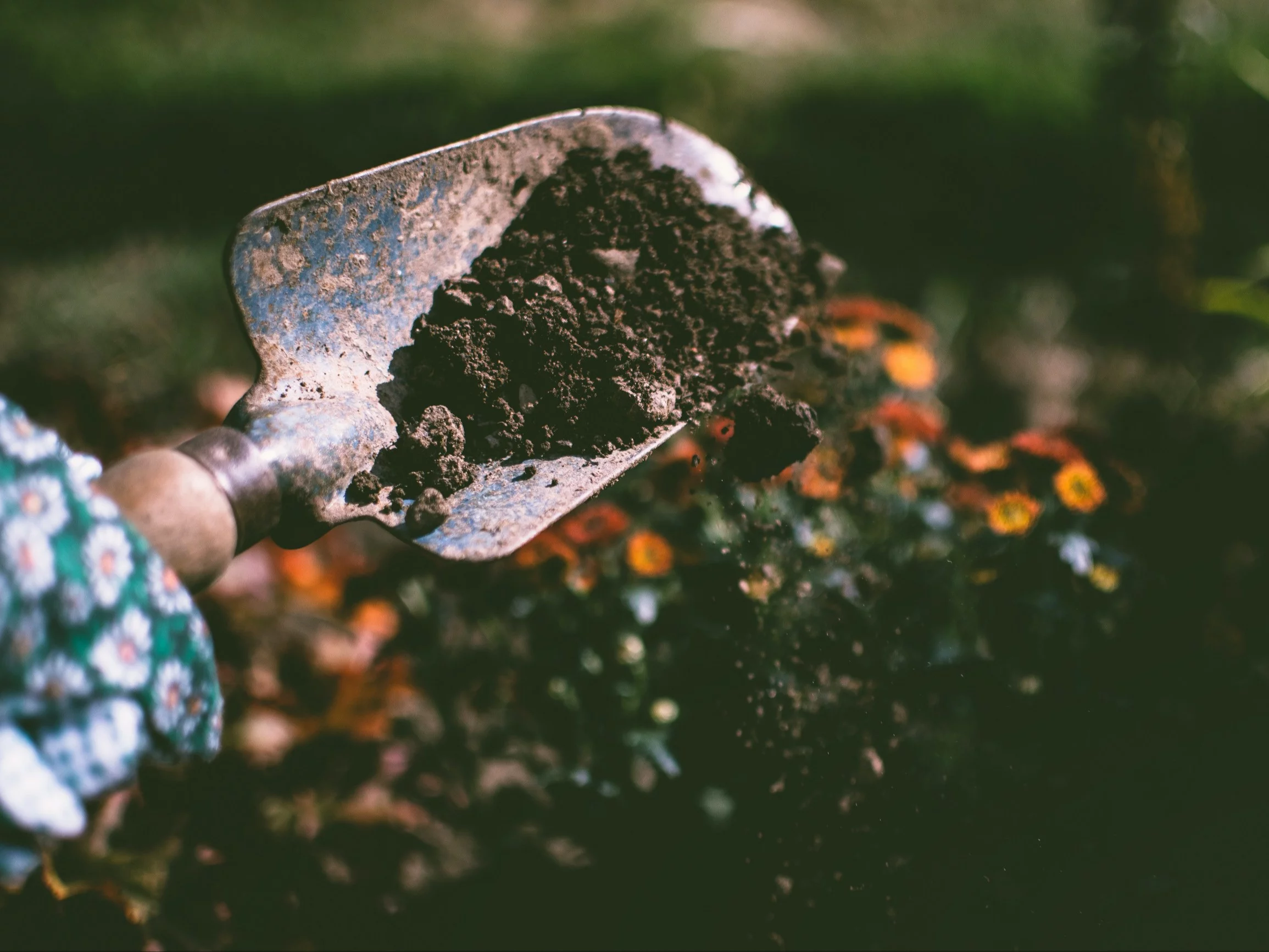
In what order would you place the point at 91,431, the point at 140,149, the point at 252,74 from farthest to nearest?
1. the point at 252,74
2. the point at 140,149
3. the point at 91,431

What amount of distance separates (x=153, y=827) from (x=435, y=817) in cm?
39

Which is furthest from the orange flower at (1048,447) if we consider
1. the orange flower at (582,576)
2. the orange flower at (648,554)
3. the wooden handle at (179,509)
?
the wooden handle at (179,509)

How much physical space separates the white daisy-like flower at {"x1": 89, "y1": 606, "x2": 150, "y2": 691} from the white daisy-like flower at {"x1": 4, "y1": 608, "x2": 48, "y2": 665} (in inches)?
1.5

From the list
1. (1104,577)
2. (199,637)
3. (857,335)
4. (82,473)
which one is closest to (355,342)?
(82,473)

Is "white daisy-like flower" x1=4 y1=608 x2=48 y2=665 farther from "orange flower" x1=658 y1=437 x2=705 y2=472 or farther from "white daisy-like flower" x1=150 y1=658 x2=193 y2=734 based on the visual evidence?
"orange flower" x1=658 y1=437 x2=705 y2=472

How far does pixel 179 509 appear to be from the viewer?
76 cm

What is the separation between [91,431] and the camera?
1700 mm

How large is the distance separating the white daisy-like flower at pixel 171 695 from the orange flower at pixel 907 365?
1.05m

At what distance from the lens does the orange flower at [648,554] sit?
47.8 inches

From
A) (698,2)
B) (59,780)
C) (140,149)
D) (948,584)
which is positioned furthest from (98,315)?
(698,2)

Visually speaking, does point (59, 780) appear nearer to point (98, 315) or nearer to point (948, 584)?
point (948, 584)

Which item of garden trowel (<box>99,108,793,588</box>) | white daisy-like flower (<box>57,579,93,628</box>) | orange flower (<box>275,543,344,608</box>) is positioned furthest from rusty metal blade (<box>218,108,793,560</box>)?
orange flower (<box>275,543,344,608</box>)

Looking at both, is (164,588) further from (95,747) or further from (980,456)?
(980,456)

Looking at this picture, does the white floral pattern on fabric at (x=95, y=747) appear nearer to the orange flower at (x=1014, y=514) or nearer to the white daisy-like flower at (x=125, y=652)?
the white daisy-like flower at (x=125, y=652)
